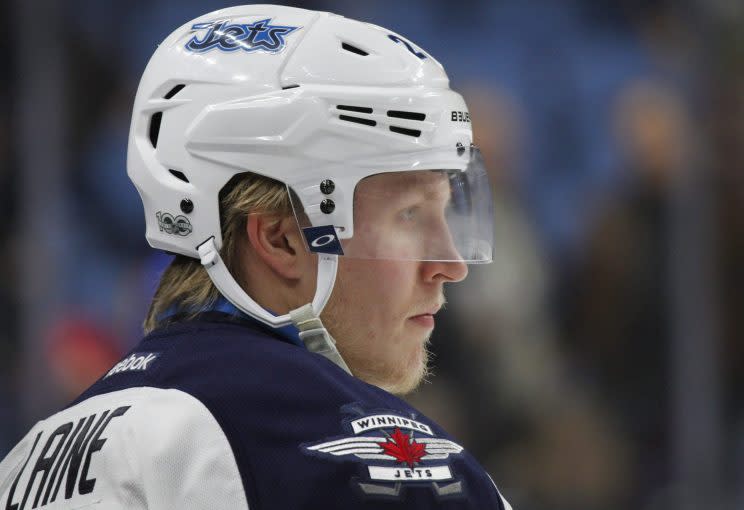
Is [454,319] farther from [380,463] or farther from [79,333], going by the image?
[380,463]

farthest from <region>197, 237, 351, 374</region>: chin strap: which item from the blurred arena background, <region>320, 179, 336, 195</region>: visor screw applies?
the blurred arena background

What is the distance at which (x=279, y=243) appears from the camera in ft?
6.06

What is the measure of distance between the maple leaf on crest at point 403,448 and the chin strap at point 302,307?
27 centimetres

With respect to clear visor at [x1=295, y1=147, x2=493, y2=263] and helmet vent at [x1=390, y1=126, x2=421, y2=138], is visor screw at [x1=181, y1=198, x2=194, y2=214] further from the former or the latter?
helmet vent at [x1=390, y1=126, x2=421, y2=138]

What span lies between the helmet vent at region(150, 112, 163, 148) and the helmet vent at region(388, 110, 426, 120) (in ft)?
1.24

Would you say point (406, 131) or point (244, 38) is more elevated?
point (244, 38)

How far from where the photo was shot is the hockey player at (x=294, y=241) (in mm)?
1545

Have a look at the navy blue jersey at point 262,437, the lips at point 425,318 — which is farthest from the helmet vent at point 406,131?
the navy blue jersey at point 262,437

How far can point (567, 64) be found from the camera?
4820 millimetres

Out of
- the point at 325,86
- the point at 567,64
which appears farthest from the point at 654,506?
the point at 325,86

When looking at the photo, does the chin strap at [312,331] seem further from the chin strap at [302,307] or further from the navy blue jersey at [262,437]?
the navy blue jersey at [262,437]

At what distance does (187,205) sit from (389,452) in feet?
1.82

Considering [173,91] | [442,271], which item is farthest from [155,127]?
[442,271]

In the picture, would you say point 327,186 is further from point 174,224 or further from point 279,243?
point 174,224
